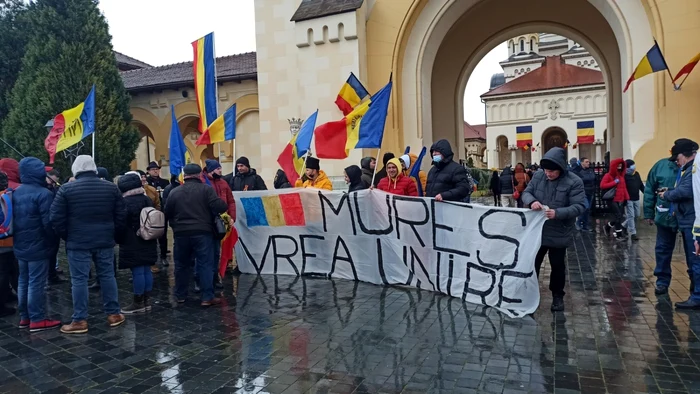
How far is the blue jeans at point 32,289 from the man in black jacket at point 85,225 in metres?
0.44

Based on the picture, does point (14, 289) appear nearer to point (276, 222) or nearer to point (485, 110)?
point (276, 222)

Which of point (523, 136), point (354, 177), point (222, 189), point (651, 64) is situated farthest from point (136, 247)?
point (523, 136)

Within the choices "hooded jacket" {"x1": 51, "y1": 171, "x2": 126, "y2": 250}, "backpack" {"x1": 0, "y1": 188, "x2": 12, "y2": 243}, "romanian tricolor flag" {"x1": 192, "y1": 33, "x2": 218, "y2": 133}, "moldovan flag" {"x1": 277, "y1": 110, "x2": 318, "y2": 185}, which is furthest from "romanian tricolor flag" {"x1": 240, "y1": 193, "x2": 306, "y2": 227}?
"backpack" {"x1": 0, "y1": 188, "x2": 12, "y2": 243}

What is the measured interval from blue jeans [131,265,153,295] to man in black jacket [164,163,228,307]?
41cm

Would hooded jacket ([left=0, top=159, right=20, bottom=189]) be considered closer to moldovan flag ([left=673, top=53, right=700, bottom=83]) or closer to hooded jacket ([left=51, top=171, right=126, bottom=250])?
hooded jacket ([left=51, top=171, right=126, bottom=250])

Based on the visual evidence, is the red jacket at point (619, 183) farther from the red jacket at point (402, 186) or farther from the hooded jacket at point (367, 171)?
the red jacket at point (402, 186)

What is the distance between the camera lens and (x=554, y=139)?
58906mm

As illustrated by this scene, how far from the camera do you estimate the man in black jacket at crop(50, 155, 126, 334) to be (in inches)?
227

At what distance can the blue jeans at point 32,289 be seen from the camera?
6.00 meters

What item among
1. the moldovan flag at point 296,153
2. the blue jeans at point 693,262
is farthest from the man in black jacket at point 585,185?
the moldovan flag at point 296,153

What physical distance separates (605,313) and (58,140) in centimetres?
966

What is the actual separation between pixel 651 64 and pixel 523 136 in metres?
48.0

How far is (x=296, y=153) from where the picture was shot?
8.95 m

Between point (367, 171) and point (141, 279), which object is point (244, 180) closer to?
point (367, 171)
